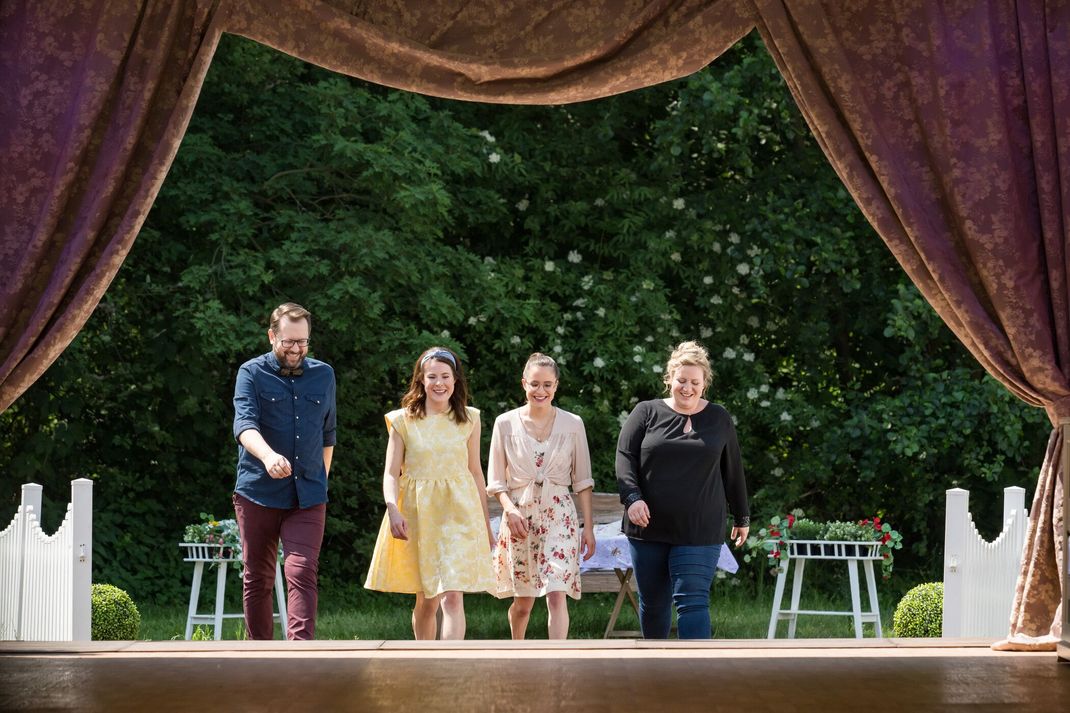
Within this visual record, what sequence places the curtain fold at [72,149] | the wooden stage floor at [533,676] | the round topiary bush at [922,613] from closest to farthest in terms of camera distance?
1. the wooden stage floor at [533,676]
2. the curtain fold at [72,149]
3. the round topiary bush at [922,613]

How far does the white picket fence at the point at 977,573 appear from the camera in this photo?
20.1 ft

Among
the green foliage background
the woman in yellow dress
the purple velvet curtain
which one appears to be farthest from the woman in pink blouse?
the green foliage background

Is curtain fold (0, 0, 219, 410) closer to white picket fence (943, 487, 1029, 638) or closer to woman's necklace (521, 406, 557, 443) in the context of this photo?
woman's necklace (521, 406, 557, 443)

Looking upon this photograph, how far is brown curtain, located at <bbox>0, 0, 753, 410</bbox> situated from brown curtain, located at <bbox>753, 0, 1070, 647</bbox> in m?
0.43

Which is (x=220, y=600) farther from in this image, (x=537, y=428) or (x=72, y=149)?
(x=72, y=149)

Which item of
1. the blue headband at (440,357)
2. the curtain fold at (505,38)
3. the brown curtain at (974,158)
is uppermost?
the curtain fold at (505,38)

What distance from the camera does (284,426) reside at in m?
5.30

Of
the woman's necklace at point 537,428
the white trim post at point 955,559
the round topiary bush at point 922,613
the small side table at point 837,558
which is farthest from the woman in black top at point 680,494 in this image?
the small side table at point 837,558

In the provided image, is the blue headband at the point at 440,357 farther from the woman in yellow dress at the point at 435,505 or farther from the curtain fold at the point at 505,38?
the curtain fold at the point at 505,38

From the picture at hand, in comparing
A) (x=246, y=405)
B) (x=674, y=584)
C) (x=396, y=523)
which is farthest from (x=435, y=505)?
(x=674, y=584)

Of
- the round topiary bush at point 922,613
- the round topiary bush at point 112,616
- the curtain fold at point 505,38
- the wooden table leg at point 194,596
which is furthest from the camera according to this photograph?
the wooden table leg at point 194,596

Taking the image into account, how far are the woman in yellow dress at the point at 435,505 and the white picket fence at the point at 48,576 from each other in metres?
1.38

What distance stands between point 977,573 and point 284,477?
10.1 ft

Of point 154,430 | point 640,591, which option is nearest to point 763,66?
point 154,430
